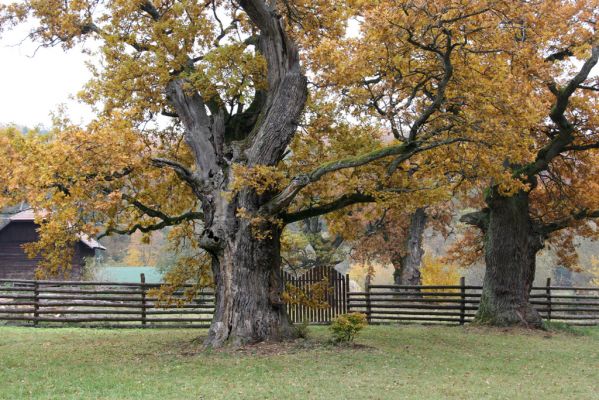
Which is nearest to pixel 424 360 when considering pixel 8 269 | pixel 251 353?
pixel 251 353

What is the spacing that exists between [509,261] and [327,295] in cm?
545

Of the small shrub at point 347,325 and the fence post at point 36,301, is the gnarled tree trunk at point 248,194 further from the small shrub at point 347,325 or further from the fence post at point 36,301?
the fence post at point 36,301

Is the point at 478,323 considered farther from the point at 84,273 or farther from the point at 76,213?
the point at 84,273

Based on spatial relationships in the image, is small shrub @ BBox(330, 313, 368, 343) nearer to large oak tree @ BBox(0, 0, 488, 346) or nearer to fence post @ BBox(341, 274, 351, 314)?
large oak tree @ BBox(0, 0, 488, 346)

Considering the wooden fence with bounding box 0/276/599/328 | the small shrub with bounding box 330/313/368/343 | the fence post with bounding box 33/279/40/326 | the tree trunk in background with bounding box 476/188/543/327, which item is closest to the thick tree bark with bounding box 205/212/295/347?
the small shrub with bounding box 330/313/368/343

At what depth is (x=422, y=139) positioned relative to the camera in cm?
1384

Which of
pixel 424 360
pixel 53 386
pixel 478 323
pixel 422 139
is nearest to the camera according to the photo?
pixel 53 386

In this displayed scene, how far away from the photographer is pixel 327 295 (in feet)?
69.3

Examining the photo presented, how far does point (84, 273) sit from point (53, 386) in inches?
1086

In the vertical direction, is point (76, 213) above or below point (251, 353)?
above

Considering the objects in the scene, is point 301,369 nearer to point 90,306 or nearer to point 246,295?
point 246,295

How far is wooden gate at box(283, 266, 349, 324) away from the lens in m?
20.7

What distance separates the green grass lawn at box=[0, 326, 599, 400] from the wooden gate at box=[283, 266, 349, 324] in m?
4.27

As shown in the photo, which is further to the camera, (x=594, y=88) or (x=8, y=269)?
(x=8, y=269)
